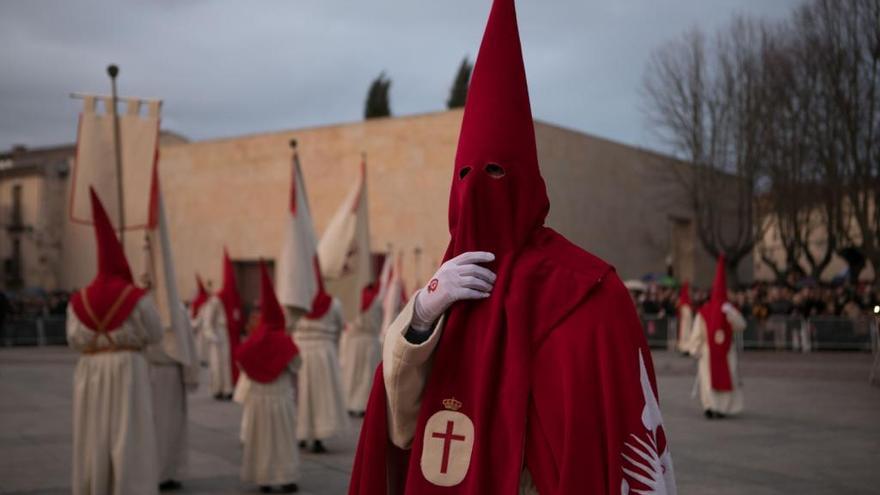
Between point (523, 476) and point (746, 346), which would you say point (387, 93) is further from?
point (523, 476)

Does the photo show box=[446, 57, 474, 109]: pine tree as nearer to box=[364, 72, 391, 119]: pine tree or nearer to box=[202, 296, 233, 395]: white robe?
box=[364, 72, 391, 119]: pine tree

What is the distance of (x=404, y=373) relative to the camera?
309 cm

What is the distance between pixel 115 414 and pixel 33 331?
92.4 feet

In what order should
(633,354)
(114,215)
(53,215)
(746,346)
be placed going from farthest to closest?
1. (53,215)
2. (746,346)
3. (114,215)
4. (633,354)

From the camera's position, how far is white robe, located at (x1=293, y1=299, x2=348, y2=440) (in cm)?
1202

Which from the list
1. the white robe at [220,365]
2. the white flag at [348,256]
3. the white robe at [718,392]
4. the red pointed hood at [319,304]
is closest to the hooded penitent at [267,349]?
the red pointed hood at [319,304]

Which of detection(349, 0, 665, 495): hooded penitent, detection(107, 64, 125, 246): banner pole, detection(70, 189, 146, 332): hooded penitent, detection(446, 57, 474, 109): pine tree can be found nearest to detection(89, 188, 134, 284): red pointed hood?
detection(70, 189, 146, 332): hooded penitent

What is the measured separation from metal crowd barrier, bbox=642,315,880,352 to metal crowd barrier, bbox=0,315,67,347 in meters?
21.0

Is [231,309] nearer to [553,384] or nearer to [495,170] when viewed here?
[495,170]

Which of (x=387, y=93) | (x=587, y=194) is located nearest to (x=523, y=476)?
(x=587, y=194)

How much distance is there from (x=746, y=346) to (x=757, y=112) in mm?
9500

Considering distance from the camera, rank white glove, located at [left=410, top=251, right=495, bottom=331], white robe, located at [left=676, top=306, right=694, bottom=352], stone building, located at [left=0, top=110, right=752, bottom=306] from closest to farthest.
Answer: white glove, located at [left=410, top=251, right=495, bottom=331] < white robe, located at [left=676, top=306, right=694, bottom=352] < stone building, located at [left=0, top=110, right=752, bottom=306]

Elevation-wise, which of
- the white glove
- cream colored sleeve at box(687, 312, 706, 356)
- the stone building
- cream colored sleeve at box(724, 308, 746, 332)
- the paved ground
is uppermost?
the stone building

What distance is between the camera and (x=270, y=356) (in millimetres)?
9805
